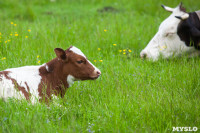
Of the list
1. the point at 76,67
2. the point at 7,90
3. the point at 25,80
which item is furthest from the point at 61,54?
the point at 7,90

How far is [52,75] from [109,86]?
37.4 inches

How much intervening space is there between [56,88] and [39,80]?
292mm

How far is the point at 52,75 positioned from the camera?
4.39 metres

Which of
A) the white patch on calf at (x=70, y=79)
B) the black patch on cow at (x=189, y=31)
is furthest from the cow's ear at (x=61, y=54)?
the black patch on cow at (x=189, y=31)

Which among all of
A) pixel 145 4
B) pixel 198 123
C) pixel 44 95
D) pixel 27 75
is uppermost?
pixel 145 4

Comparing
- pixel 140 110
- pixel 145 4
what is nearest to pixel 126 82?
pixel 140 110

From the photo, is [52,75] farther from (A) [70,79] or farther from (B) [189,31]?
(B) [189,31]

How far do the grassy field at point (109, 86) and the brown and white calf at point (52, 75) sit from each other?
0.23 meters

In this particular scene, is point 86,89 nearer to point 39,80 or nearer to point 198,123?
point 39,80

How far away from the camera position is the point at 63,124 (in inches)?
137

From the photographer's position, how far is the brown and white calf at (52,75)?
13.3 feet
